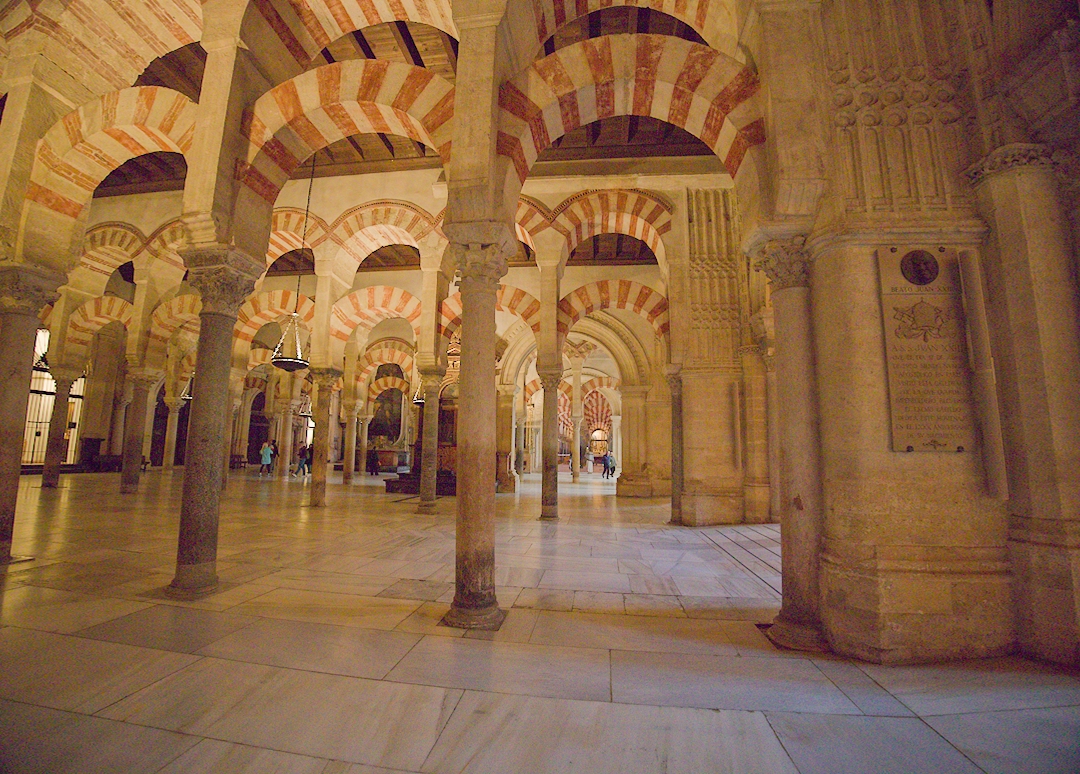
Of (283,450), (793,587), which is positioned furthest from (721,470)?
(283,450)

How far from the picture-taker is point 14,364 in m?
4.31

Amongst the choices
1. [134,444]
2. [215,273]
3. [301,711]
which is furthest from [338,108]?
[134,444]

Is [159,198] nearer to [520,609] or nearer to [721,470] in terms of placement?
[520,609]

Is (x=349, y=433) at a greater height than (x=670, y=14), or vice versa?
(x=670, y=14)

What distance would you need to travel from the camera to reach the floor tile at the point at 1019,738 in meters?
1.61

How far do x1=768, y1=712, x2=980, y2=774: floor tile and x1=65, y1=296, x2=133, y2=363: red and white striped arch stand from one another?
516 inches

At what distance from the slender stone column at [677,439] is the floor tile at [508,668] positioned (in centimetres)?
504

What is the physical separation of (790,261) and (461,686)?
9.90ft

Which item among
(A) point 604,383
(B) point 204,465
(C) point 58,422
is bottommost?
(B) point 204,465

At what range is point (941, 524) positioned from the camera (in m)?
2.59

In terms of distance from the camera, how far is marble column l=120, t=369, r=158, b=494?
922 centimetres

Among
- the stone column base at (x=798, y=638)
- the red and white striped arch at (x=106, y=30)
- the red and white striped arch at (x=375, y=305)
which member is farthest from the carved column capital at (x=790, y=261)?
the red and white striped arch at (x=375, y=305)

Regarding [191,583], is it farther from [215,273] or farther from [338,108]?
[338,108]

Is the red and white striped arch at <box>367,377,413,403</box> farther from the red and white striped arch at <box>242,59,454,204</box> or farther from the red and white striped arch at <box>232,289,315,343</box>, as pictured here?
the red and white striped arch at <box>242,59,454,204</box>
